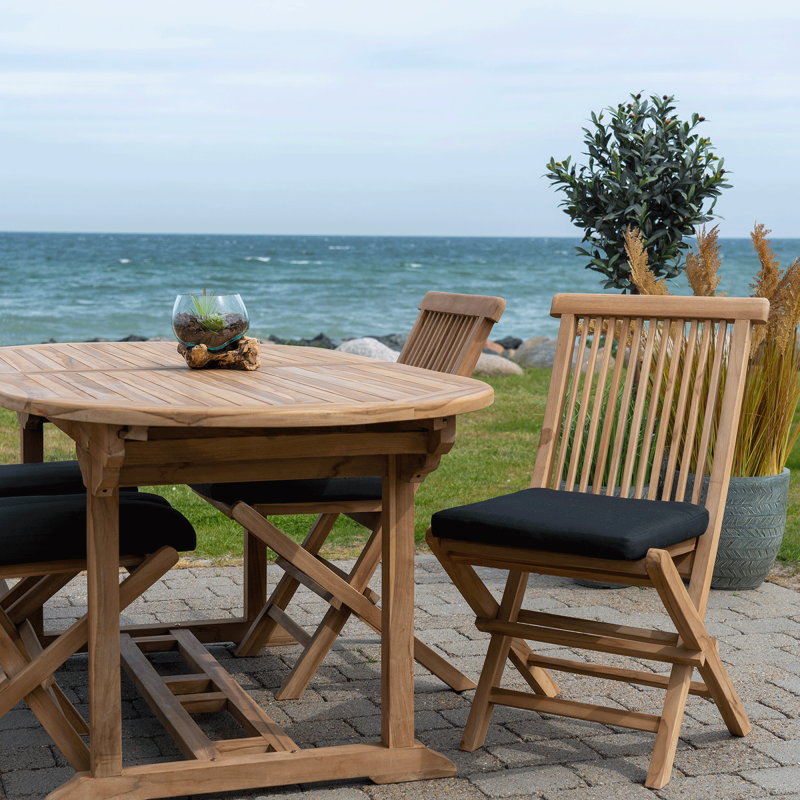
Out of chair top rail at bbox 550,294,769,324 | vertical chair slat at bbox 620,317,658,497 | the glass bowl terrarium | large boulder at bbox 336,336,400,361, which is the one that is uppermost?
chair top rail at bbox 550,294,769,324

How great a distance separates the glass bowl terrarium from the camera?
8.52 ft

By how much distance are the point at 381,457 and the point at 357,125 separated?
34.2m

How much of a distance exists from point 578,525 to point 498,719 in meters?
0.77

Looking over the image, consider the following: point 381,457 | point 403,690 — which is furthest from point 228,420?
point 403,690

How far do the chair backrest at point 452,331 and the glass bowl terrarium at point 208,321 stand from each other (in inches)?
28.3

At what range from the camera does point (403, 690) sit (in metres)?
2.31

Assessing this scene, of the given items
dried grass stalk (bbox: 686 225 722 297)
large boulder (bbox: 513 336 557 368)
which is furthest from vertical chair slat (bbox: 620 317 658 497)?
large boulder (bbox: 513 336 557 368)

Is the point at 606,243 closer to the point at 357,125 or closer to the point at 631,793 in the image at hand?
the point at 631,793

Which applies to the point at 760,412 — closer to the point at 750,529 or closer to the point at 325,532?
the point at 750,529

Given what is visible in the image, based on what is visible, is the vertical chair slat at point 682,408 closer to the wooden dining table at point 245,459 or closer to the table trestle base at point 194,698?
the wooden dining table at point 245,459

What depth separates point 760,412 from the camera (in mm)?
3666

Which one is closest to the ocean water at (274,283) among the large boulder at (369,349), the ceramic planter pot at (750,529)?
the large boulder at (369,349)

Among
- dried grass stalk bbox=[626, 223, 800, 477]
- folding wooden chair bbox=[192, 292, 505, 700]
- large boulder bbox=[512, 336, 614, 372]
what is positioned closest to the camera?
folding wooden chair bbox=[192, 292, 505, 700]

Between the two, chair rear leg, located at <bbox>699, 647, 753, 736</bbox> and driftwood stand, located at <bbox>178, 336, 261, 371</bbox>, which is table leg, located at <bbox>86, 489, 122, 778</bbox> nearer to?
driftwood stand, located at <bbox>178, 336, 261, 371</bbox>
